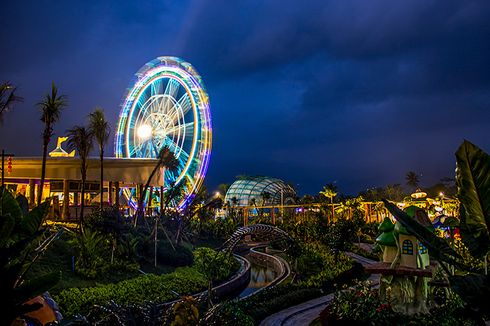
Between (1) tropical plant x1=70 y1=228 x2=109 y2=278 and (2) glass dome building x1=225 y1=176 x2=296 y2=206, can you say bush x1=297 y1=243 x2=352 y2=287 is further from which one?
(2) glass dome building x1=225 y1=176 x2=296 y2=206

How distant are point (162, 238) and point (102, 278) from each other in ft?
22.7

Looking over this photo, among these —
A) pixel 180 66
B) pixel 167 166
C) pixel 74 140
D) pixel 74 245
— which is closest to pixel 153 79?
pixel 180 66

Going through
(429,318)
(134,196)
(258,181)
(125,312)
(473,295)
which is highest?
(258,181)

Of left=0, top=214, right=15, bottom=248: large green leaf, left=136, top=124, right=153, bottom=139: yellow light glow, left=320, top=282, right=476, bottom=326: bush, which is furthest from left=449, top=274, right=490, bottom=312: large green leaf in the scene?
left=136, top=124, right=153, bottom=139: yellow light glow

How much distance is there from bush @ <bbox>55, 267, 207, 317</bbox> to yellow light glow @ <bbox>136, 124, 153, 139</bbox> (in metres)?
17.0

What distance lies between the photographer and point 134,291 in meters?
13.2

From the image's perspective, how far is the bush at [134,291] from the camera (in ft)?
36.4

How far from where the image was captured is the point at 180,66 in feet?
103

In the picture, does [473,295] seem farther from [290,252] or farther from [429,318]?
[290,252]

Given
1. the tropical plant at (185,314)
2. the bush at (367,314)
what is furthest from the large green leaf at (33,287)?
the bush at (367,314)

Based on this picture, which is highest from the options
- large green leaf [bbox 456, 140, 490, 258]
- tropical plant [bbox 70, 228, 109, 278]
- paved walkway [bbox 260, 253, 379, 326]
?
large green leaf [bbox 456, 140, 490, 258]

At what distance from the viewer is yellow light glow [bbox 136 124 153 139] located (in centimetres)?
3269

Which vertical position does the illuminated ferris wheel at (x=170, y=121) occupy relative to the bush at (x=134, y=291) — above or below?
above

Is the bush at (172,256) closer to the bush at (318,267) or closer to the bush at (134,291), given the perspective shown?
the bush at (134,291)
